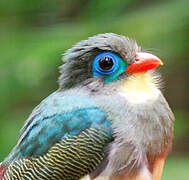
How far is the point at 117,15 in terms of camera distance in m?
5.79

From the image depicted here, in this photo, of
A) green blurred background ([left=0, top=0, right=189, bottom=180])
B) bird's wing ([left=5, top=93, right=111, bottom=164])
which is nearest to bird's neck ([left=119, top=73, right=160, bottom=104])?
bird's wing ([left=5, top=93, right=111, bottom=164])

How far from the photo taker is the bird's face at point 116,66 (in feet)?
9.74

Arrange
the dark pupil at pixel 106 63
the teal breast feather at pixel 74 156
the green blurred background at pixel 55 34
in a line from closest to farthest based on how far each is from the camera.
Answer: the teal breast feather at pixel 74 156
the dark pupil at pixel 106 63
the green blurred background at pixel 55 34

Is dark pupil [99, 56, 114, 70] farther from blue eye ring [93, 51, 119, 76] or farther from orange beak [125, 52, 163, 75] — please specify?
orange beak [125, 52, 163, 75]

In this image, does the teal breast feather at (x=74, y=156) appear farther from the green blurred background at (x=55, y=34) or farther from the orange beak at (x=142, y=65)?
the green blurred background at (x=55, y=34)

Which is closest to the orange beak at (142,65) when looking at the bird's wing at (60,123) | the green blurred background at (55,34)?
the bird's wing at (60,123)

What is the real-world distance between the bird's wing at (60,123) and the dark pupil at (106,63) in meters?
0.25

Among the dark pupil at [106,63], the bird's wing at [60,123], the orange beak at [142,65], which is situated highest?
the dark pupil at [106,63]

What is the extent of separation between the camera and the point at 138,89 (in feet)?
9.83

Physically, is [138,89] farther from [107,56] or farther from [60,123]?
[60,123]

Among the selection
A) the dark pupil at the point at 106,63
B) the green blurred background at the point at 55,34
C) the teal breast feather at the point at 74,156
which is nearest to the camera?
the teal breast feather at the point at 74,156

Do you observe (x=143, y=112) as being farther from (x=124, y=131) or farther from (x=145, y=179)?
(x=145, y=179)

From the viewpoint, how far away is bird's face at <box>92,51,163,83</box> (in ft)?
9.74

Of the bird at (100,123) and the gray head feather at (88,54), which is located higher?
the gray head feather at (88,54)
